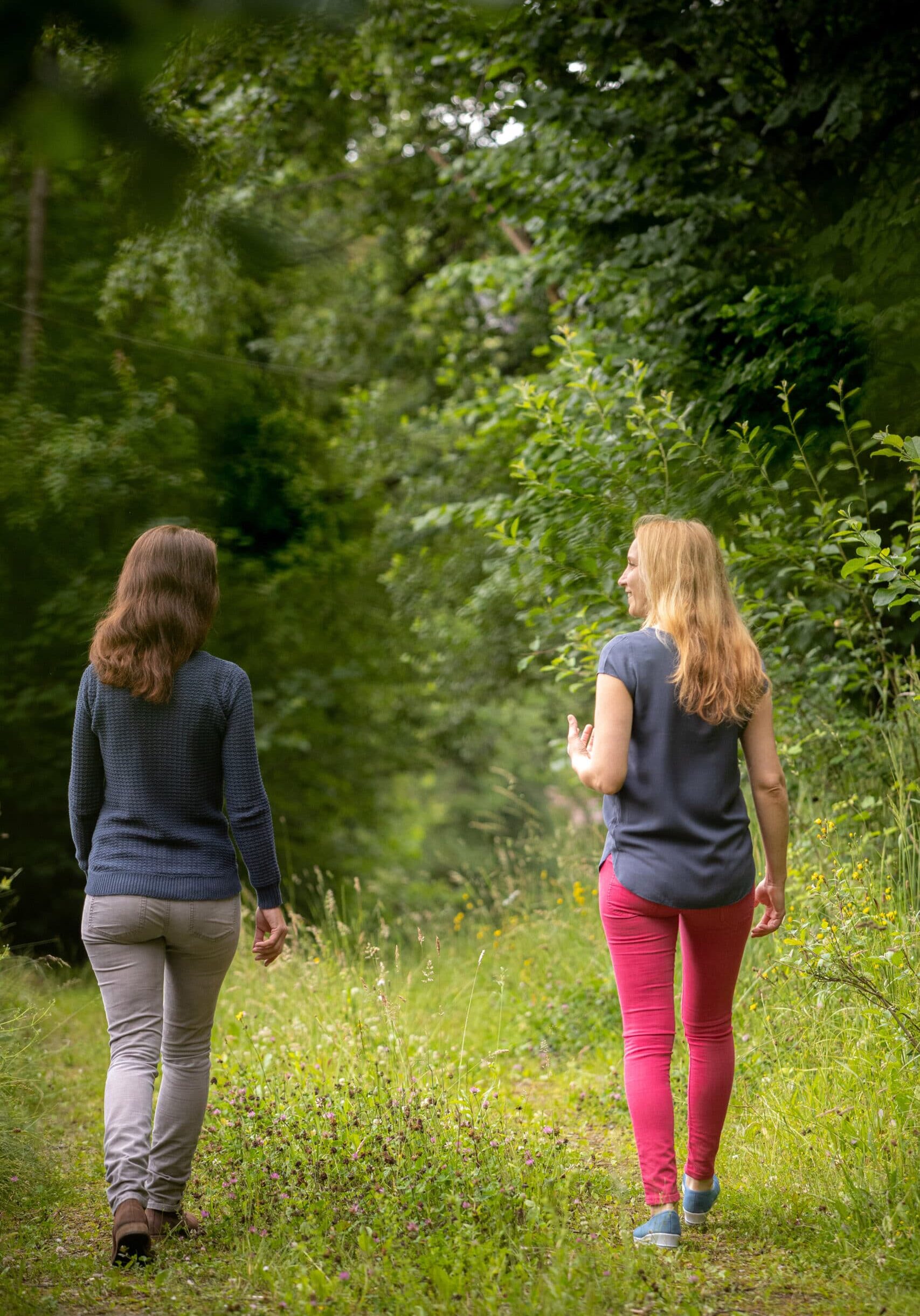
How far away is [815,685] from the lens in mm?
4957

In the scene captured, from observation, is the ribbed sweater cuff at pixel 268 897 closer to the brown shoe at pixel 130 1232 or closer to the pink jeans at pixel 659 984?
the brown shoe at pixel 130 1232

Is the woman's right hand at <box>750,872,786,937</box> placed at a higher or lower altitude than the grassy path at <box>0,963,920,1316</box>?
higher

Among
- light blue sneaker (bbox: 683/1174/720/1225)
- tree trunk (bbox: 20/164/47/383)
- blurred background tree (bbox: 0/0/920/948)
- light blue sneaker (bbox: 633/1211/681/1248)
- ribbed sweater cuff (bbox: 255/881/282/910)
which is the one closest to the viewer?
light blue sneaker (bbox: 633/1211/681/1248)

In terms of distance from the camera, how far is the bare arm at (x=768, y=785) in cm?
288

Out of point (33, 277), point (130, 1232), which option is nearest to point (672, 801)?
point (130, 1232)

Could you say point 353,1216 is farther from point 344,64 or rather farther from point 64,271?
point 344,64

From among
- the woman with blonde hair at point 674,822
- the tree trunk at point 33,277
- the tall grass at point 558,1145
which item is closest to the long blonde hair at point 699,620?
the woman with blonde hair at point 674,822

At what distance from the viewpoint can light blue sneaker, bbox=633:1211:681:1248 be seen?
2740mm

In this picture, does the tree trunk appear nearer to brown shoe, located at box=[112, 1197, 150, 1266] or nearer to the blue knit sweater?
the blue knit sweater

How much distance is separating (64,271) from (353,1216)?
4.96 meters

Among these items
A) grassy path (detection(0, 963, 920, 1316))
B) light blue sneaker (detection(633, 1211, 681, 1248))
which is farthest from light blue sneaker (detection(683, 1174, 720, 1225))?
light blue sneaker (detection(633, 1211, 681, 1248))

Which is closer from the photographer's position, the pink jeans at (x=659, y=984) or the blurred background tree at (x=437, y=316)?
the pink jeans at (x=659, y=984)

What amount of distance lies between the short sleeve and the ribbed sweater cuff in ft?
3.50

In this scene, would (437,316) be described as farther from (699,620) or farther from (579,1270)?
(579,1270)
